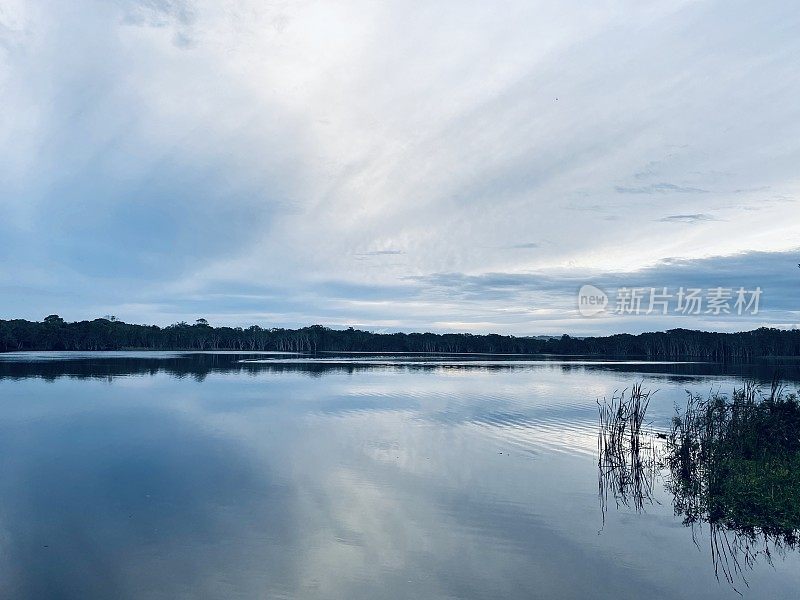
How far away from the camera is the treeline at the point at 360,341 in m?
119

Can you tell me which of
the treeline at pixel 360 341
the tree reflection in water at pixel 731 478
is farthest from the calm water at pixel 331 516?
the treeline at pixel 360 341

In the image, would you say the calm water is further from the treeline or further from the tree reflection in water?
the treeline

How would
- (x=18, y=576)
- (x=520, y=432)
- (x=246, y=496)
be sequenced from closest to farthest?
1. (x=18, y=576)
2. (x=246, y=496)
3. (x=520, y=432)

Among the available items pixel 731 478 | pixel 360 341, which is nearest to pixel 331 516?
pixel 731 478

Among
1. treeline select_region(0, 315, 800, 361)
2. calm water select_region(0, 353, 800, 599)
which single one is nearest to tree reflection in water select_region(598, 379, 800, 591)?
calm water select_region(0, 353, 800, 599)

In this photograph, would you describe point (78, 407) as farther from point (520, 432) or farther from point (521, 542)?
point (521, 542)

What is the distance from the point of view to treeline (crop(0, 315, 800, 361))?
118688 millimetres

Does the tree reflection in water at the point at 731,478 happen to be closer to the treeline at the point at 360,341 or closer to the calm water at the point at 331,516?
the calm water at the point at 331,516

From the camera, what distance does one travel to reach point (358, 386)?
136ft

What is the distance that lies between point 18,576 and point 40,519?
9.90ft

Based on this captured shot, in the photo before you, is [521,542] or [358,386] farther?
[358,386]

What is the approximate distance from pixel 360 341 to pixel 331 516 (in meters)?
149

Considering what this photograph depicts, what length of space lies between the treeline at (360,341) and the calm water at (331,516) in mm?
109098

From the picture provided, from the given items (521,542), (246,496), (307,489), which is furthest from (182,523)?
(521,542)
